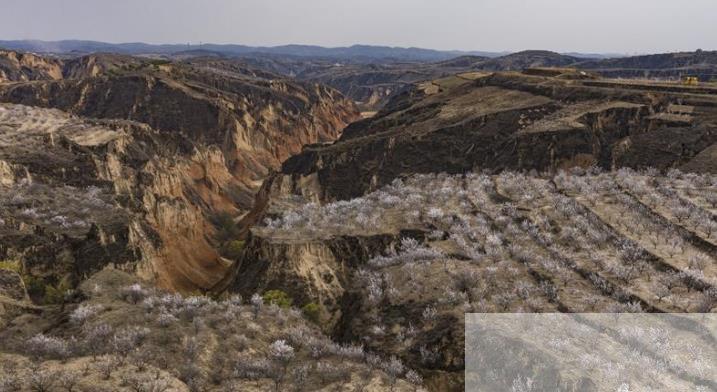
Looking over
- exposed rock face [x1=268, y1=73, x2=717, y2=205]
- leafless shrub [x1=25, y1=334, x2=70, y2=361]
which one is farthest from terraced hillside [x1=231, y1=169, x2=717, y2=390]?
exposed rock face [x1=268, y1=73, x2=717, y2=205]

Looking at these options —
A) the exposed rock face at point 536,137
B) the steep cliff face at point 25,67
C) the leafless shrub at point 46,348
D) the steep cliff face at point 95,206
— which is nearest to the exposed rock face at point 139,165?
the steep cliff face at point 95,206

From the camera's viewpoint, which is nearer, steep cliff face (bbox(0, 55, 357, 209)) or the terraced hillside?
the terraced hillside

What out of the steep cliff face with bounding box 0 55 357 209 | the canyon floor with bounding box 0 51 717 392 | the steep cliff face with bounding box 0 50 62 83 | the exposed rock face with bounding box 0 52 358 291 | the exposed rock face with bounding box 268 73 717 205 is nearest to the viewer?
the canyon floor with bounding box 0 51 717 392

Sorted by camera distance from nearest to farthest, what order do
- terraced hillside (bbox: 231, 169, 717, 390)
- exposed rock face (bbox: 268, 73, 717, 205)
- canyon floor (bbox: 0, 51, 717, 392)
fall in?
A: canyon floor (bbox: 0, 51, 717, 392)
terraced hillside (bbox: 231, 169, 717, 390)
exposed rock face (bbox: 268, 73, 717, 205)

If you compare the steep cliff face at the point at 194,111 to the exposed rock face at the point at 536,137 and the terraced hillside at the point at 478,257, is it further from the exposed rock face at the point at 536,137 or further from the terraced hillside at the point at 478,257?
the terraced hillside at the point at 478,257

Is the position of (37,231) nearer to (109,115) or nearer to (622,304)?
(622,304)

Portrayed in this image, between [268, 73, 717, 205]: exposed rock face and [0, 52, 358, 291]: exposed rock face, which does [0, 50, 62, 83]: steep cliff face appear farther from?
[268, 73, 717, 205]: exposed rock face

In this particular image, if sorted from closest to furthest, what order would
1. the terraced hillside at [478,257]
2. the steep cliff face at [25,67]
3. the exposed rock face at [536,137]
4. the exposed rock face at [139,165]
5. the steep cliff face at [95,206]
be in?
the terraced hillside at [478,257] → the steep cliff face at [95,206] → the exposed rock face at [139,165] → the exposed rock face at [536,137] → the steep cliff face at [25,67]
